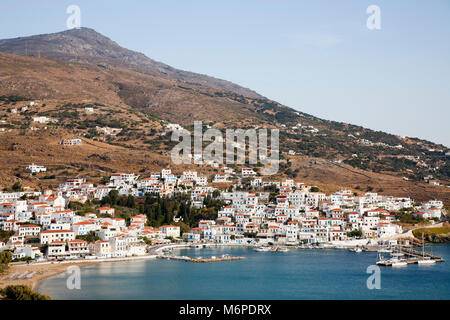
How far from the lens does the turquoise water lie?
23484 mm

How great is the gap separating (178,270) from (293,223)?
16110mm

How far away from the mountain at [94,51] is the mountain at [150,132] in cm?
3709

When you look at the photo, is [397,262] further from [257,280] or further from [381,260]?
[257,280]

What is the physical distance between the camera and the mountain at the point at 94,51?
149m

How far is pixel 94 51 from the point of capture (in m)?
173

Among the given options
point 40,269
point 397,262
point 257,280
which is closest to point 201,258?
point 257,280

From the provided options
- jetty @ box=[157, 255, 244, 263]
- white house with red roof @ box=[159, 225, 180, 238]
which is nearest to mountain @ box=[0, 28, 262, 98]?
white house with red roof @ box=[159, 225, 180, 238]

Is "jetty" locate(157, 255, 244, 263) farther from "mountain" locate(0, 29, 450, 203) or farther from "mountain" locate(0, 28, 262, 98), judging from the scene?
"mountain" locate(0, 28, 262, 98)

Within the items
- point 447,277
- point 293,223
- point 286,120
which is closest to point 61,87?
point 286,120

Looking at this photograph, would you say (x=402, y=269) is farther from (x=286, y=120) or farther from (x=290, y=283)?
(x=286, y=120)

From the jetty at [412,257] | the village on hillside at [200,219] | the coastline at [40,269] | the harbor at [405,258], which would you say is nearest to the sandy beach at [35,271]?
the coastline at [40,269]

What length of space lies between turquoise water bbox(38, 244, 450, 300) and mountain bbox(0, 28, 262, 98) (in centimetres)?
11621
